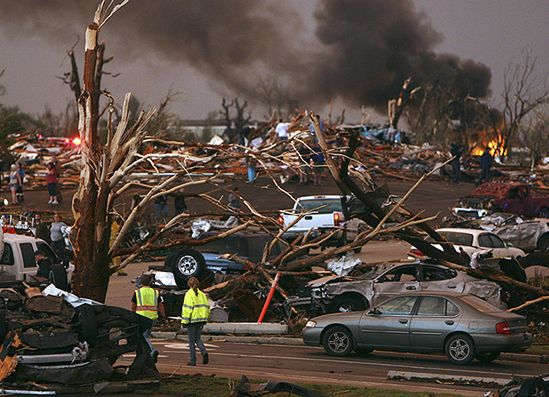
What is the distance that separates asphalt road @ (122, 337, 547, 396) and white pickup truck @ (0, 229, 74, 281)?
4.01m

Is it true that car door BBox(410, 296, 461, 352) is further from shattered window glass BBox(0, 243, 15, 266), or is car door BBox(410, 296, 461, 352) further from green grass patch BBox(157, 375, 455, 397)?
shattered window glass BBox(0, 243, 15, 266)

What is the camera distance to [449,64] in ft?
305

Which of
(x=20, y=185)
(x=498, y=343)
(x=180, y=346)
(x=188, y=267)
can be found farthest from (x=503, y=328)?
(x=20, y=185)

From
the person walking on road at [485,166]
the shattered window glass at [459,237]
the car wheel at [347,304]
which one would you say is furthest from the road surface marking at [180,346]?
the person walking on road at [485,166]

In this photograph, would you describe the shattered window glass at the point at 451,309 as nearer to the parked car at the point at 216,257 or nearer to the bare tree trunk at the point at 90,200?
the bare tree trunk at the point at 90,200

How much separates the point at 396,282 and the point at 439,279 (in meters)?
0.94

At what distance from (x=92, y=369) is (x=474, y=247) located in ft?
61.2

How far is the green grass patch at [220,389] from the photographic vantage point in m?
15.3

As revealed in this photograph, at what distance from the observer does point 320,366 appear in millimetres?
19500

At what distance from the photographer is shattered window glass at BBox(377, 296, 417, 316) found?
67.9ft

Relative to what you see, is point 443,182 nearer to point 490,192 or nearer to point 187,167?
point 490,192

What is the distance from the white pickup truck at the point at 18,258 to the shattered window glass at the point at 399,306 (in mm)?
8142

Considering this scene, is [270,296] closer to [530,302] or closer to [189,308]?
[530,302]

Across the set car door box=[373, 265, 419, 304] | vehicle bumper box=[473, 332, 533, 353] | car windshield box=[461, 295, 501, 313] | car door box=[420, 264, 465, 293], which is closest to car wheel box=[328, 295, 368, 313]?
car door box=[373, 265, 419, 304]
